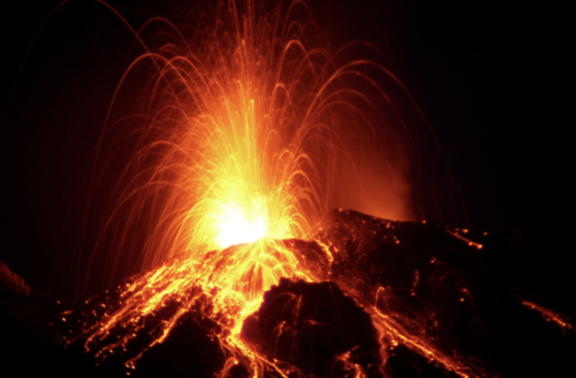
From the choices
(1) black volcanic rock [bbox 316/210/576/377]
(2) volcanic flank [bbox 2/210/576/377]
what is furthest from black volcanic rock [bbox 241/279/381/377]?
(1) black volcanic rock [bbox 316/210/576/377]

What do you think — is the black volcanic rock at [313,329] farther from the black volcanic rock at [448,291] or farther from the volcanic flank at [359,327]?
the black volcanic rock at [448,291]

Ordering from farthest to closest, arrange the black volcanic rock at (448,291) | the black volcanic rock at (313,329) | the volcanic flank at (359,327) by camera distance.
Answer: the black volcanic rock at (448,291) < the black volcanic rock at (313,329) < the volcanic flank at (359,327)

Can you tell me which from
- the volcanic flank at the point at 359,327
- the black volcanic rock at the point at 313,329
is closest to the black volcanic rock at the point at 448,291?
the volcanic flank at the point at 359,327

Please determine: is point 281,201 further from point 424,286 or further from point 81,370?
point 81,370

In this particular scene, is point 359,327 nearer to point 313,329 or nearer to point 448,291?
point 313,329

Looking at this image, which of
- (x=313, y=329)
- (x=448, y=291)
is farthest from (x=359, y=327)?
(x=448, y=291)

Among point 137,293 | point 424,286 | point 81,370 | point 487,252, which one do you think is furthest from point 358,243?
point 81,370
